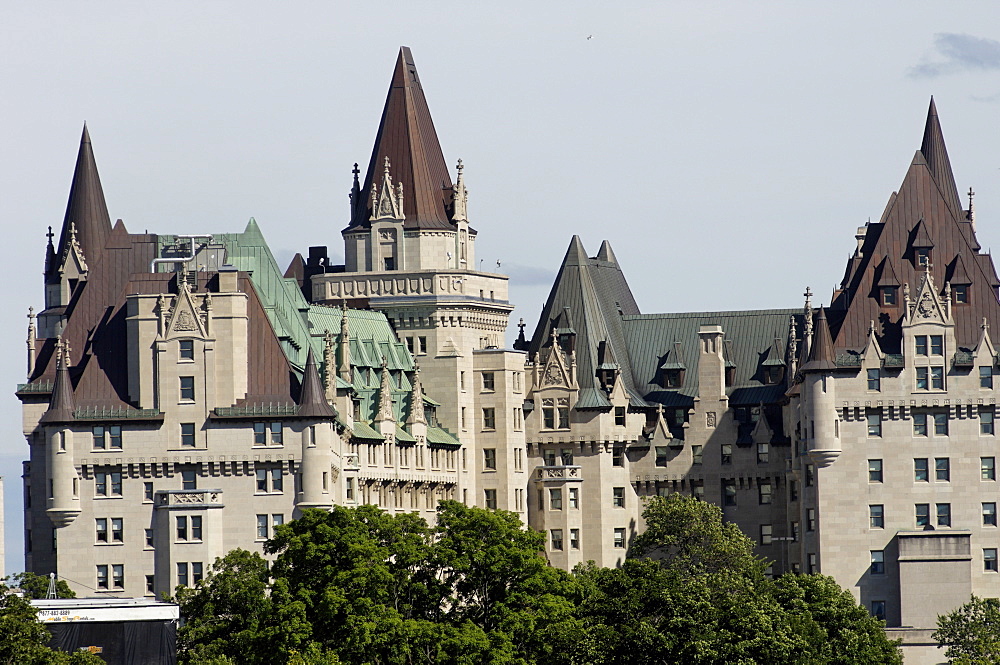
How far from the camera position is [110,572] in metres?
190

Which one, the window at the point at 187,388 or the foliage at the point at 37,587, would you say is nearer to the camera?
the foliage at the point at 37,587

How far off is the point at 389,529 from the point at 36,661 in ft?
84.4

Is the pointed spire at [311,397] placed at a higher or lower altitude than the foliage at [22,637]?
higher

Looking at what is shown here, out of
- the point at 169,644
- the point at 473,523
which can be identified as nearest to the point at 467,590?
the point at 473,523

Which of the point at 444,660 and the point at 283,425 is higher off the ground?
the point at 283,425

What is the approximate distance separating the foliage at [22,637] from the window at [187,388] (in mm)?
41408

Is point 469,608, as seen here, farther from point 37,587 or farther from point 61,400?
point 61,400

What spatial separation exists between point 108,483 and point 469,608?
3512 centimetres

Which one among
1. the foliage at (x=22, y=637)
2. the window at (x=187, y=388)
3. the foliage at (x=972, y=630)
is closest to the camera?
the foliage at (x=22, y=637)

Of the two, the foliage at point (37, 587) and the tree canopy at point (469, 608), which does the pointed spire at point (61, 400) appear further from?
the tree canopy at point (469, 608)

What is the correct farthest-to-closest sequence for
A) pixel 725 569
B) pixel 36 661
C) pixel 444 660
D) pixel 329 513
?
pixel 725 569 < pixel 329 513 < pixel 444 660 < pixel 36 661

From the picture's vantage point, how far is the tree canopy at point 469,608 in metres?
158

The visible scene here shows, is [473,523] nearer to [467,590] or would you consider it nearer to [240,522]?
[467,590]

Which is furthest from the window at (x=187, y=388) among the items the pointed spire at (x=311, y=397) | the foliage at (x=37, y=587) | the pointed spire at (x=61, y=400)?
the foliage at (x=37, y=587)
